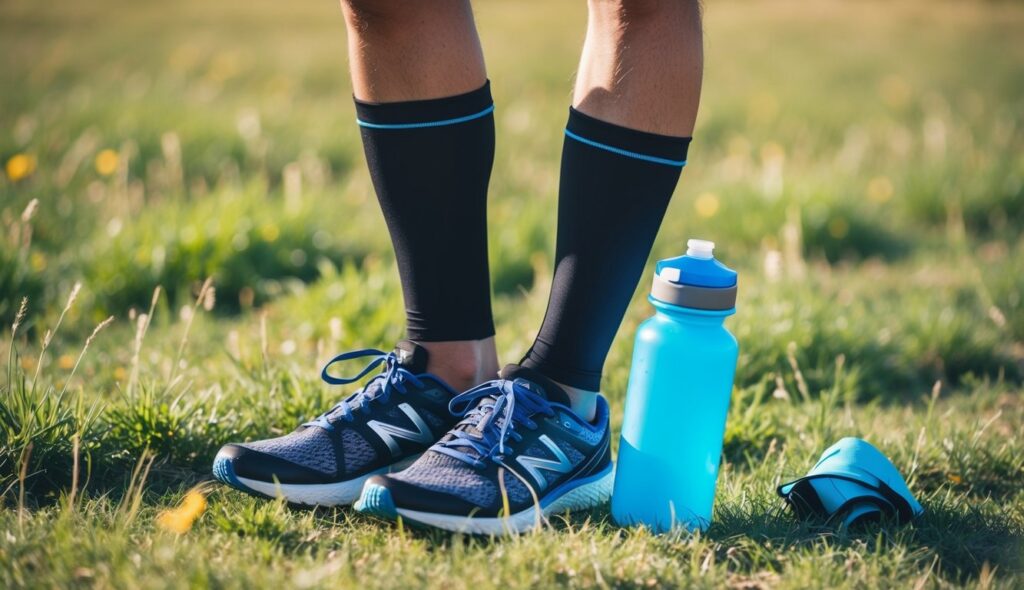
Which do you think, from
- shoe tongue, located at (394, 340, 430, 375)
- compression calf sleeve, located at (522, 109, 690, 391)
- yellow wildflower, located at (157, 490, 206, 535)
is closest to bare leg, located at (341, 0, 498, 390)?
compression calf sleeve, located at (522, 109, 690, 391)

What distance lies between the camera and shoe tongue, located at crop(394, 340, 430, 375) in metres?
2.08

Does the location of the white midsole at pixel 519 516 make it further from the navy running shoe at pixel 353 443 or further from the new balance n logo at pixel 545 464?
the navy running shoe at pixel 353 443

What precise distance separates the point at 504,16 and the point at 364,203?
9.07 metres

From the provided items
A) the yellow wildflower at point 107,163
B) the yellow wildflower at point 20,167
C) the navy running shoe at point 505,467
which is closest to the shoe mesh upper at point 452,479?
the navy running shoe at point 505,467

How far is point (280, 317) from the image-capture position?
3.48m

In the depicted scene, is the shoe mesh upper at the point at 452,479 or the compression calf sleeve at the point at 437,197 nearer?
the shoe mesh upper at the point at 452,479

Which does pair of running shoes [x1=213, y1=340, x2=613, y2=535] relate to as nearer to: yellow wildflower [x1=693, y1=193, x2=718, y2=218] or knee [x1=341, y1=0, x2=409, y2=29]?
knee [x1=341, y1=0, x2=409, y2=29]

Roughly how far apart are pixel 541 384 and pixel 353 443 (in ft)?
1.40

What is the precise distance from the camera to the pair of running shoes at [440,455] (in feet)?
5.90

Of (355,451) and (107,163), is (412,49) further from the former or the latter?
(107,163)

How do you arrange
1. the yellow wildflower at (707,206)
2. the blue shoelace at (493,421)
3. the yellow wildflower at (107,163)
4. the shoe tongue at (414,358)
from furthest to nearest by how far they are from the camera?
the yellow wildflower at (707,206) → the yellow wildflower at (107,163) → the shoe tongue at (414,358) → the blue shoelace at (493,421)

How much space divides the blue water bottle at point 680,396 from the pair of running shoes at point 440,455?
5.5 inches

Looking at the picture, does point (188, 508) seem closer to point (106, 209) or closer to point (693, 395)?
point (693, 395)

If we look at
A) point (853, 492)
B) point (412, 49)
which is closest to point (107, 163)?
point (412, 49)
